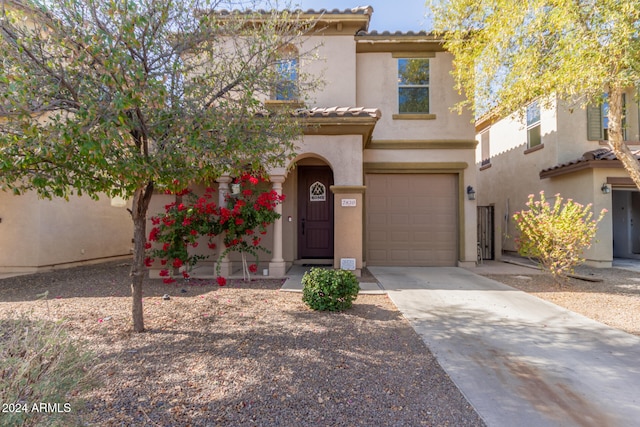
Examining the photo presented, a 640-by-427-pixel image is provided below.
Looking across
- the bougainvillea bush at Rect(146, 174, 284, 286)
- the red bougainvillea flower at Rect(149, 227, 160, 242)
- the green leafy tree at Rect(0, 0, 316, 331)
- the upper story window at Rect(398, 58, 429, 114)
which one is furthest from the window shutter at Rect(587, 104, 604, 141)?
the red bougainvillea flower at Rect(149, 227, 160, 242)

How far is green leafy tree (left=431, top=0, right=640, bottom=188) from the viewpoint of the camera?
16.0ft

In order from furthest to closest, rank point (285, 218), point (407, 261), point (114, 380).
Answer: point (407, 261) → point (285, 218) → point (114, 380)

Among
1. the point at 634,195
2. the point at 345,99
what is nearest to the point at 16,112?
the point at 345,99

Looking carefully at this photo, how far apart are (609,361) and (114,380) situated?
474 centimetres

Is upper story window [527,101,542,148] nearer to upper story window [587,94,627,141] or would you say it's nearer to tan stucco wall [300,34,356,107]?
upper story window [587,94,627,141]

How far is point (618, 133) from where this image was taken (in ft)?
19.0

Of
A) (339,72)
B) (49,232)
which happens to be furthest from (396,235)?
(49,232)

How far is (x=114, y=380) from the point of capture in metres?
2.78

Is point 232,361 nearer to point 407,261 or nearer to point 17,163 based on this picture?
point 17,163

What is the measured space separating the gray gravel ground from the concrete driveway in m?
0.26

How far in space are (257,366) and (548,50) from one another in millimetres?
6976

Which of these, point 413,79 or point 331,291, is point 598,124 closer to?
point 413,79

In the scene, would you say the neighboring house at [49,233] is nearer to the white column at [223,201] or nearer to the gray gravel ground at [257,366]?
the gray gravel ground at [257,366]

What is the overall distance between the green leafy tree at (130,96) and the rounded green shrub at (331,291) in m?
1.92
